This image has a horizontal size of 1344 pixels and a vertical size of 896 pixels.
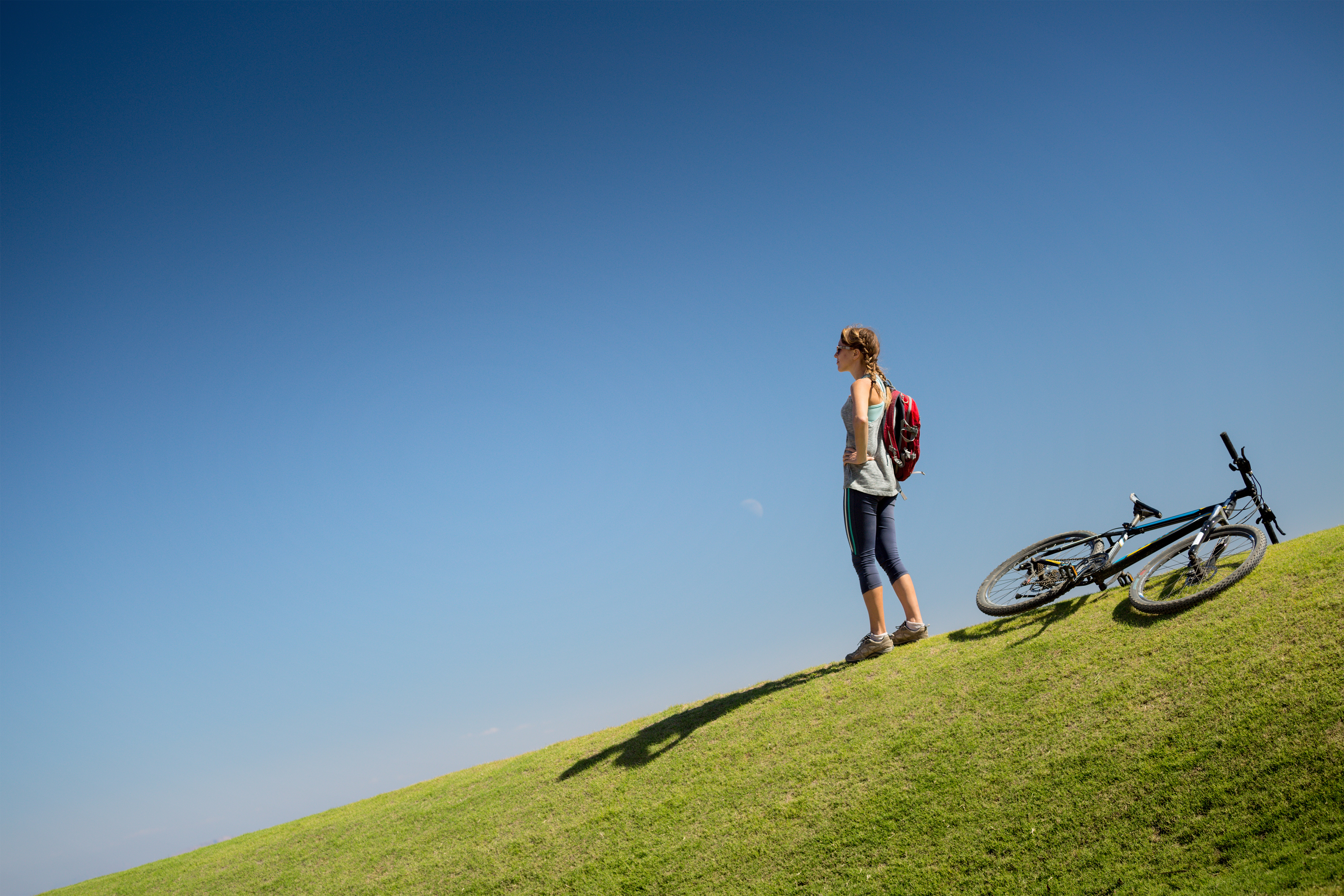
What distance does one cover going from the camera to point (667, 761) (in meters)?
7.43

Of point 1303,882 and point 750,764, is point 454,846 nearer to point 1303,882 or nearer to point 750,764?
point 750,764

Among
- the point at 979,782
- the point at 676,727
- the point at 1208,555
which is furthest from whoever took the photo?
the point at 676,727

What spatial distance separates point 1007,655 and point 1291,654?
2.15 meters

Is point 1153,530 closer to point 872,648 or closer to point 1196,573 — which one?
point 1196,573

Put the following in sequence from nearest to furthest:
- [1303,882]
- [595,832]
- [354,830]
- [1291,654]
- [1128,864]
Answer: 1. [1303,882]
2. [1128,864]
3. [1291,654]
4. [595,832]
5. [354,830]

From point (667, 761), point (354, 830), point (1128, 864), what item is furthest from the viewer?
point (354, 830)

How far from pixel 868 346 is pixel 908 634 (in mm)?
3190

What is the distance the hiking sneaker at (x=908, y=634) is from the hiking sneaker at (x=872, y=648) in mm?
116

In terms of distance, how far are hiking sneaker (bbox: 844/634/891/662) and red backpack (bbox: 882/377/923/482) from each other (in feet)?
5.64

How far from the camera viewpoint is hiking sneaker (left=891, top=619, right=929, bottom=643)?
8141 millimetres

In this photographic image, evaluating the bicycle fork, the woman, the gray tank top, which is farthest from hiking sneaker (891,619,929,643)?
the bicycle fork

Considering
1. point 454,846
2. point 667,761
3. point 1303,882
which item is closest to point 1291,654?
point 1303,882

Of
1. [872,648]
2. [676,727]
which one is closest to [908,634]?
[872,648]

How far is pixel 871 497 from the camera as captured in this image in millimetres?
7898
